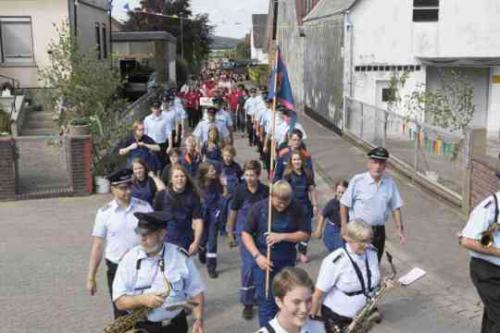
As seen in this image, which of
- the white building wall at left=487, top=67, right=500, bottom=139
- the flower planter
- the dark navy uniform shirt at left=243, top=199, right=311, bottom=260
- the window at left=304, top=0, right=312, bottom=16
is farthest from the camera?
the window at left=304, top=0, right=312, bottom=16

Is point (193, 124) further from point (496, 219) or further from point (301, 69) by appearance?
point (496, 219)

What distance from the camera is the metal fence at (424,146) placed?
12047 millimetres

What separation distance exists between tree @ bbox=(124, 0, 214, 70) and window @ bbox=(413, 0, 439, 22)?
33628 millimetres

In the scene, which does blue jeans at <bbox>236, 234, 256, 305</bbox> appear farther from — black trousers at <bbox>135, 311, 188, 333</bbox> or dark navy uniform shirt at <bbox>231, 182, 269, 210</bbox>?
black trousers at <bbox>135, 311, 188, 333</bbox>

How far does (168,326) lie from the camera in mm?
4574

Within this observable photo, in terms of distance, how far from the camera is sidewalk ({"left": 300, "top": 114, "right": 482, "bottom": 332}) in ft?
25.7

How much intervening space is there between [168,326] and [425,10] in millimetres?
22665

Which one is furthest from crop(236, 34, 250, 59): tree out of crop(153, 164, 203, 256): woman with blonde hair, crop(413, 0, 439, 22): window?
crop(153, 164, 203, 256): woman with blonde hair

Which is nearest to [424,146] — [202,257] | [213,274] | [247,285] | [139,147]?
[139,147]

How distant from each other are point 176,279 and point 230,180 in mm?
5019

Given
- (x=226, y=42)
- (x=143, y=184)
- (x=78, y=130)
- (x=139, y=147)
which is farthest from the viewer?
(x=226, y=42)

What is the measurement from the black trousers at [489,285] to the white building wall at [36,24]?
66.7 ft

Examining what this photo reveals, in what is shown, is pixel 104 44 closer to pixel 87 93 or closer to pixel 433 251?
pixel 87 93

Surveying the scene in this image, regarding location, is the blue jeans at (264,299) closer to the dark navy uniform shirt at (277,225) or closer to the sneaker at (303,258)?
the dark navy uniform shirt at (277,225)
